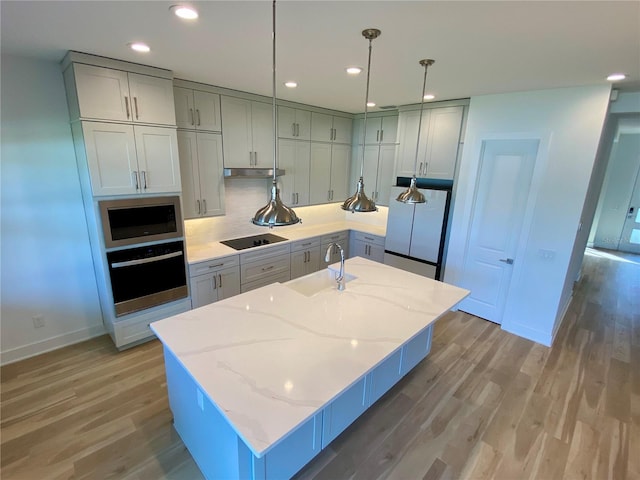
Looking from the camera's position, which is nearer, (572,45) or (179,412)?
(572,45)

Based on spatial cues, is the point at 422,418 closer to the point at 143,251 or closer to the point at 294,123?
the point at 143,251

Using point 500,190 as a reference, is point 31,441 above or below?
below

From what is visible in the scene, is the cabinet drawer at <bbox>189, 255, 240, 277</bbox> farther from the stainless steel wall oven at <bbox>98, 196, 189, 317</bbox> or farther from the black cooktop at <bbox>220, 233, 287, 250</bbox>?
the black cooktop at <bbox>220, 233, 287, 250</bbox>

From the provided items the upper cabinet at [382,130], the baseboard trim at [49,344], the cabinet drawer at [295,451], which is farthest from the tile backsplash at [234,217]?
the cabinet drawer at [295,451]

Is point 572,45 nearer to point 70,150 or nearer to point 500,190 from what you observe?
point 500,190

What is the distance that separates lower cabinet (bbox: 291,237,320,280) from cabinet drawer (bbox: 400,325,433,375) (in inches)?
84.0

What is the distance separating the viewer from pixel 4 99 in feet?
8.30

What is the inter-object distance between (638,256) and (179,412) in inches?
389

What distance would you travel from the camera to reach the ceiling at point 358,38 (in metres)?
1.56

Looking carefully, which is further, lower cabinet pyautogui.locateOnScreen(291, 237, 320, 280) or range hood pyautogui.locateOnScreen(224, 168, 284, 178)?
lower cabinet pyautogui.locateOnScreen(291, 237, 320, 280)

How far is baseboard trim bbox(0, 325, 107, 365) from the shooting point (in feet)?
9.57

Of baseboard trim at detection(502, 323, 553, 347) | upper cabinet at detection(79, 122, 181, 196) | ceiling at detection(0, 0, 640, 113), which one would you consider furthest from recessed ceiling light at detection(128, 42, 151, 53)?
baseboard trim at detection(502, 323, 553, 347)

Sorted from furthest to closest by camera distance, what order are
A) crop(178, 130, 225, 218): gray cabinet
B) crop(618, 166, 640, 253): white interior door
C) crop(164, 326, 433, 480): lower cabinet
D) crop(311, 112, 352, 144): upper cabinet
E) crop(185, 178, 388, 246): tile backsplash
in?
1. crop(618, 166, 640, 253): white interior door
2. crop(311, 112, 352, 144): upper cabinet
3. crop(185, 178, 388, 246): tile backsplash
4. crop(178, 130, 225, 218): gray cabinet
5. crop(164, 326, 433, 480): lower cabinet

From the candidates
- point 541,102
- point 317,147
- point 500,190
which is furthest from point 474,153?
point 317,147
